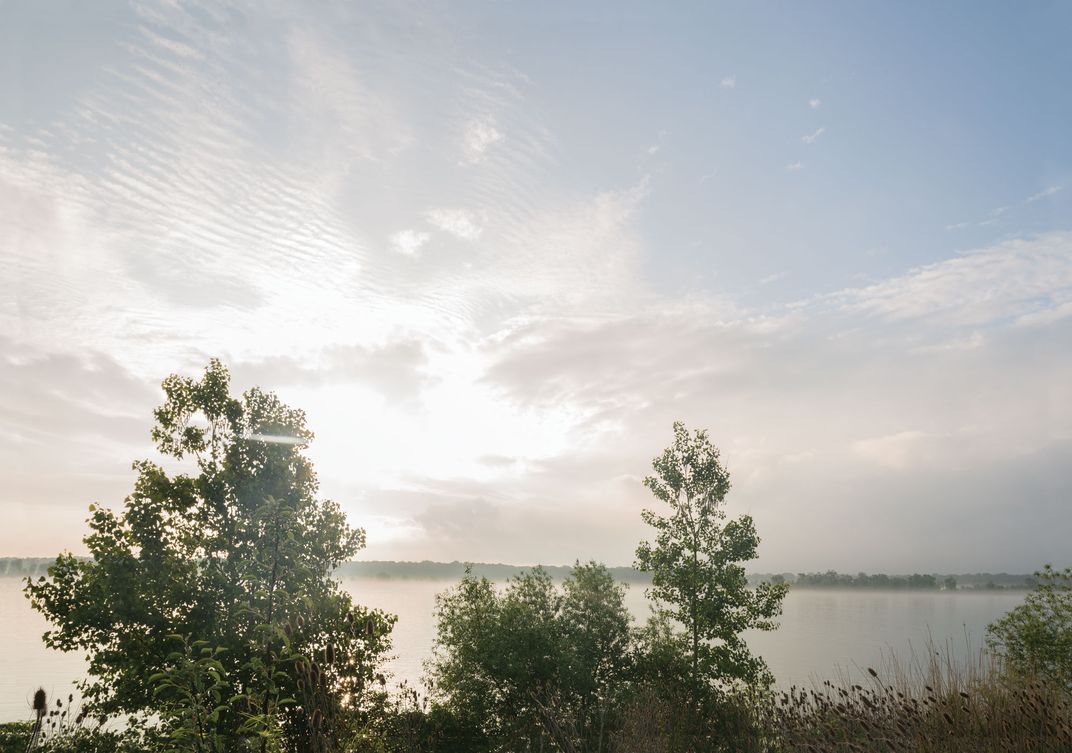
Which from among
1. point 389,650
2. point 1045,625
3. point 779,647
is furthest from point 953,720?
point 779,647

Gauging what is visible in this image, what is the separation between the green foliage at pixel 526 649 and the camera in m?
25.3

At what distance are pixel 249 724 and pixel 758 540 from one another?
27.3 m

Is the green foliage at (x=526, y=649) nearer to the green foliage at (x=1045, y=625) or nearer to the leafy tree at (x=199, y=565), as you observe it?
the leafy tree at (x=199, y=565)

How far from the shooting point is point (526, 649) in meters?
26.2

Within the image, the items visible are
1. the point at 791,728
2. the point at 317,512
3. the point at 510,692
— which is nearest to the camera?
the point at 791,728

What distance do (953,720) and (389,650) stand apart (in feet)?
62.4

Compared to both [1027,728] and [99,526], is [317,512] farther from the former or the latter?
[1027,728]

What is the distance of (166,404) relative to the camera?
21.0 metres

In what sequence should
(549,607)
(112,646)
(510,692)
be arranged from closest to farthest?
(112,646)
(510,692)
(549,607)

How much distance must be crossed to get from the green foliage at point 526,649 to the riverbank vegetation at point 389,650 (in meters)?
0.09

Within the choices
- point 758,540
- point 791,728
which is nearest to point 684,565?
point 758,540

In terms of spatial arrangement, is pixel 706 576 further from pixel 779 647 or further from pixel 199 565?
pixel 779 647

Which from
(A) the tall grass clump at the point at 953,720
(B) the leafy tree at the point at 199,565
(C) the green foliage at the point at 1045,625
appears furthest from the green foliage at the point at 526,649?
(C) the green foliage at the point at 1045,625

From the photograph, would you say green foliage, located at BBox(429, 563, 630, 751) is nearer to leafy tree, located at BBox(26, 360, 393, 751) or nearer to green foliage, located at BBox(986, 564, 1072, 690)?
leafy tree, located at BBox(26, 360, 393, 751)
